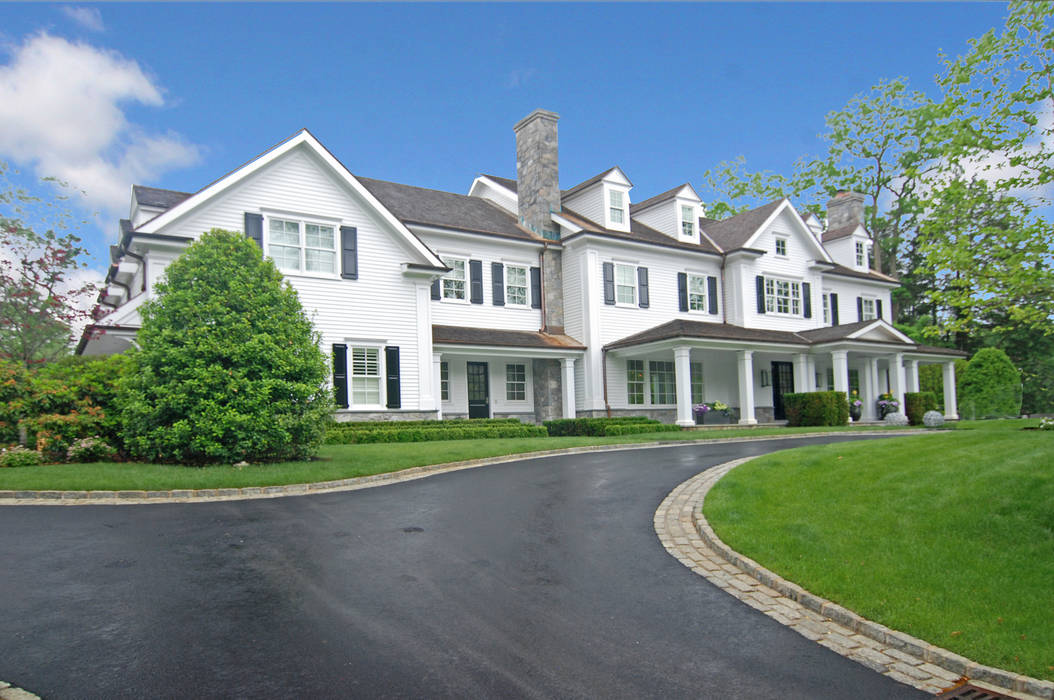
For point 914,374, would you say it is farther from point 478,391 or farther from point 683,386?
point 478,391

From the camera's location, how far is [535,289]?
2758 cm

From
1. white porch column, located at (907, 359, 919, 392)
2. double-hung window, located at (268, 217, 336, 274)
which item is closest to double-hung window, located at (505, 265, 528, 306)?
double-hung window, located at (268, 217, 336, 274)

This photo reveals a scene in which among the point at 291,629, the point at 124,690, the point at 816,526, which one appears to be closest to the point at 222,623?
the point at 291,629

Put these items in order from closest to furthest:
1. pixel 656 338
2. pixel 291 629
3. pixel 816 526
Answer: pixel 291 629 → pixel 816 526 → pixel 656 338

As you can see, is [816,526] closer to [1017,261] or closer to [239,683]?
[1017,261]

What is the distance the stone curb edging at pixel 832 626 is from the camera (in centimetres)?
461

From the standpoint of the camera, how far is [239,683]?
4316 millimetres

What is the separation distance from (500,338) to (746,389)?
383 inches

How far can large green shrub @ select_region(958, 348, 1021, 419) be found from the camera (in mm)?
34875

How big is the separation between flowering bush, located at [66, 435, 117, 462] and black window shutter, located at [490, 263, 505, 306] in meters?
14.6

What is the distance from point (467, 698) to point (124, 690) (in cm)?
200

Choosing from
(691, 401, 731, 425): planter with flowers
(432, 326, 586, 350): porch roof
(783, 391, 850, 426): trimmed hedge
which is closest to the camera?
(432, 326, 586, 350): porch roof

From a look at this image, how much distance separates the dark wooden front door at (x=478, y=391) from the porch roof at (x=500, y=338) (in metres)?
1.53

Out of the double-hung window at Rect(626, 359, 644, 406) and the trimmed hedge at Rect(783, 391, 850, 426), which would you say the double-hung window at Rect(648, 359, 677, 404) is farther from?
the trimmed hedge at Rect(783, 391, 850, 426)
